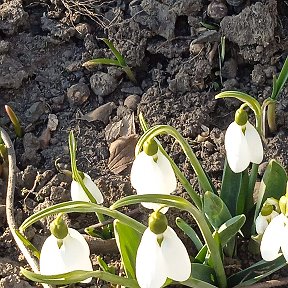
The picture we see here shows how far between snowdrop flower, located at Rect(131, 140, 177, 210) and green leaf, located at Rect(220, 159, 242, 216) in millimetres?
376

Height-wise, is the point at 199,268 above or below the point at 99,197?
below

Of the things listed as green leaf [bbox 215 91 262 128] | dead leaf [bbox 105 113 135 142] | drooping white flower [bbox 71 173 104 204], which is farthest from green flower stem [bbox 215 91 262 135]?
dead leaf [bbox 105 113 135 142]

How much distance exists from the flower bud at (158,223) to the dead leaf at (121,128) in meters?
1.01

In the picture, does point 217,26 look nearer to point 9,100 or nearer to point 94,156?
point 94,156

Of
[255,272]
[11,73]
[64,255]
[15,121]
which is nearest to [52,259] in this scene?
[64,255]

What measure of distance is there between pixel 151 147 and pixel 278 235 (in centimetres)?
35

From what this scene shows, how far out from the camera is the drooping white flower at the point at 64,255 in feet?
4.36

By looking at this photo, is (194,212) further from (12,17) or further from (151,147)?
(12,17)

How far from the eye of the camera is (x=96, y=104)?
2385mm

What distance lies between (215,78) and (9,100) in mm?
814

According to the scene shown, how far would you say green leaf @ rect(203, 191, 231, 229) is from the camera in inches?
65.3

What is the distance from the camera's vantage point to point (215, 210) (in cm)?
169

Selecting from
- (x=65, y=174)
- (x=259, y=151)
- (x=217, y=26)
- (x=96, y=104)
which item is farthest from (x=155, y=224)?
(x=217, y=26)

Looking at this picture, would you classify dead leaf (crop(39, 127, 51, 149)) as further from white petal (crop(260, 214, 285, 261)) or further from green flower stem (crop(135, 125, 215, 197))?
white petal (crop(260, 214, 285, 261))
